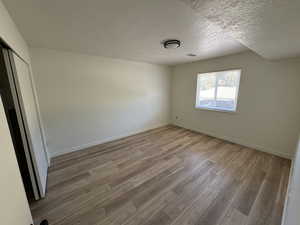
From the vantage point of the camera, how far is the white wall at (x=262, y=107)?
91.8 inches

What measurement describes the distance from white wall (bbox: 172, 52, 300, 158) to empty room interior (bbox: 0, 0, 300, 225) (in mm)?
22

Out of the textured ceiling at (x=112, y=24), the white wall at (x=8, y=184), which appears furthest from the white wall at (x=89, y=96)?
the white wall at (x=8, y=184)

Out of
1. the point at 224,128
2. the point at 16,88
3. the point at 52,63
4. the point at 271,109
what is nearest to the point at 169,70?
the point at 224,128

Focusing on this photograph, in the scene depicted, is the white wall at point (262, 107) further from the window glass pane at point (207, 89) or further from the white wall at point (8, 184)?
the white wall at point (8, 184)

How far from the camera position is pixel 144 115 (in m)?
4.06

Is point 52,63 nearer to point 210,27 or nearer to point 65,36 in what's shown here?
point 65,36

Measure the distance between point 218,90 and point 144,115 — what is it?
2.39 m

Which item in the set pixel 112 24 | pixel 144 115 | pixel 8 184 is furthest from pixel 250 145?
pixel 8 184

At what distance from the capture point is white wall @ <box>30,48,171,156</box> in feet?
7.95

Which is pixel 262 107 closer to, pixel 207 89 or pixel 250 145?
pixel 250 145

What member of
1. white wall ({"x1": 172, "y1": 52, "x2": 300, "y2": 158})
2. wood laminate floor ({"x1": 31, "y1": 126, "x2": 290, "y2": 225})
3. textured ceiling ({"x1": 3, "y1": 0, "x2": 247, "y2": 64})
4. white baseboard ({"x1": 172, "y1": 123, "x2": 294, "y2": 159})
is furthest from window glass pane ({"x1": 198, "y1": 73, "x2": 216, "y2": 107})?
wood laminate floor ({"x1": 31, "y1": 126, "x2": 290, "y2": 225})

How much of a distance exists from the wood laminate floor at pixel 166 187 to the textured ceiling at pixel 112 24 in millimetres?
2045

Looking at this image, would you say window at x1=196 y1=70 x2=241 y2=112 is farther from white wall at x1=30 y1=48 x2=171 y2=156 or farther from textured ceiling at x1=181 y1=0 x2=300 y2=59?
textured ceiling at x1=181 y1=0 x2=300 y2=59

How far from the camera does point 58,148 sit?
265 cm
